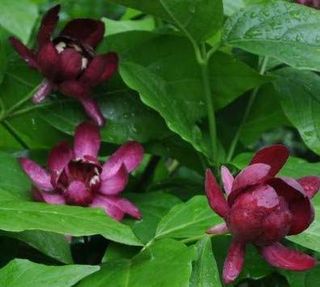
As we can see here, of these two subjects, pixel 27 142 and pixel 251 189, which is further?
pixel 27 142

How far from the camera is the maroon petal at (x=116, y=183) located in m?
0.81

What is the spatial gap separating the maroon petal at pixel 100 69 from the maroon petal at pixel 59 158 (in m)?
0.09

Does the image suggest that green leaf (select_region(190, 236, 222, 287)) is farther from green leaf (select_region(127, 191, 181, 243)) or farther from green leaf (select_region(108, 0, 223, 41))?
green leaf (select_region(108, 0, 223, 41))

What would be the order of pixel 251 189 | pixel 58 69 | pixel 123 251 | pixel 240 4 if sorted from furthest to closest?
pixel 240 4 → pixel 58 69 → pixel 123 251 → pixel 251 189

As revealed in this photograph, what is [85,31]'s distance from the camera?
896 mm

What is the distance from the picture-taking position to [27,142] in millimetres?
1065

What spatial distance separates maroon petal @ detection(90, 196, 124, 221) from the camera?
2.59 feet

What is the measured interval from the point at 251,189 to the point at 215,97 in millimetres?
320

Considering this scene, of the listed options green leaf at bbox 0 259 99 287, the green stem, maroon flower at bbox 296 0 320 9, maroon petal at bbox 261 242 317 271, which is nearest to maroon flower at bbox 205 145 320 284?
Answer: maroon petal at bbox 261 242 317 271

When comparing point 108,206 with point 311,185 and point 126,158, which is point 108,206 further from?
point 311,185

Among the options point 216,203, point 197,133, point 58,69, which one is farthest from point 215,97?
point 216,203

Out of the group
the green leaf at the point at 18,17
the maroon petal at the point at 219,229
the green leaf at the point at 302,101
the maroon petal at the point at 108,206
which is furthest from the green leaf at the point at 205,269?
the green leaf at the point at 18,17

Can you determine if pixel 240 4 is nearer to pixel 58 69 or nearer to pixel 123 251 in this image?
pixel 58 69

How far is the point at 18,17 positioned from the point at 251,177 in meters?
0.42
